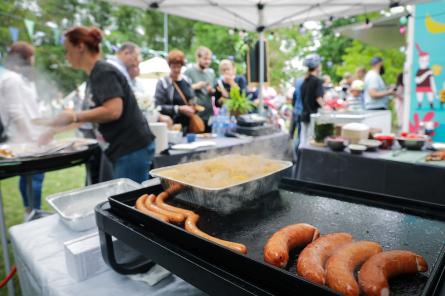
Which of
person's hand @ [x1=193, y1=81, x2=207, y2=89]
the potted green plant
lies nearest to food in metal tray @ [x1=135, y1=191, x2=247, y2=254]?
the potted green plant

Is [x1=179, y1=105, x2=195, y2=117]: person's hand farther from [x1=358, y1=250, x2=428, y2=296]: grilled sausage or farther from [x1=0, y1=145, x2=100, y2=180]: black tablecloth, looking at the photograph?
[x1=358, y1=250, x2=428, y2=296]: grilled sausage

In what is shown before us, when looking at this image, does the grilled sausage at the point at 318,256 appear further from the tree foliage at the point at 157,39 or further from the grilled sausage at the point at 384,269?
the tree foliage at the point at 157,39

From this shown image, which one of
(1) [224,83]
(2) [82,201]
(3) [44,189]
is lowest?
(3) [44,189]

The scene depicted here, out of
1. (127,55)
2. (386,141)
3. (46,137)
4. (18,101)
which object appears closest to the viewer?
(46,137)

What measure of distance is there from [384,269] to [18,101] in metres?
3.75

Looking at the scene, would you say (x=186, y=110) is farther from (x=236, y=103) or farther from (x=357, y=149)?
(x=357, y=149)

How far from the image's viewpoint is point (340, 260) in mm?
870

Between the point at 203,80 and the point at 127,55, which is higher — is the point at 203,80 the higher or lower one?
the lower one

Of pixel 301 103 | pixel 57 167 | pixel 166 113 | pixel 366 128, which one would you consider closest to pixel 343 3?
pixel 301 103

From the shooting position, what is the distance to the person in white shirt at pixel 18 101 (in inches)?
131

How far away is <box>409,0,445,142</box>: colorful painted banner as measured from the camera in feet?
23.2

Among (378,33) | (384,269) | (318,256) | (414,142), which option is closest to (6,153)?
(318,256)

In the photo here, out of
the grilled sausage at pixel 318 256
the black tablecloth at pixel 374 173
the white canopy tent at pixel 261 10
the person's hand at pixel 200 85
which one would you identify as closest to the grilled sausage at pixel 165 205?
the grilled sausage at pixel 318 256

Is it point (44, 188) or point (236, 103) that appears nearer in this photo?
point (236, 103)
